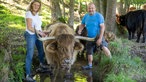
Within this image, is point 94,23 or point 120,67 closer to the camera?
point 120,67

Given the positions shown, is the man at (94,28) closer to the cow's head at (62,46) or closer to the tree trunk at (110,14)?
the cow's head at (62,46)

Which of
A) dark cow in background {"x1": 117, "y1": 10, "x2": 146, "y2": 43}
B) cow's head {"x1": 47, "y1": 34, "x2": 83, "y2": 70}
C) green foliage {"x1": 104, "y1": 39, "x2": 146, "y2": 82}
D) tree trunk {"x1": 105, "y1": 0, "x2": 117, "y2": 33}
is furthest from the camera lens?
dark cow in background {"x1": 117, "y1": 10, "x2": 146, "y2": 43}

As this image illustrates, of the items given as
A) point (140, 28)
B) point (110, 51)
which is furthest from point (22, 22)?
point (110, 51)

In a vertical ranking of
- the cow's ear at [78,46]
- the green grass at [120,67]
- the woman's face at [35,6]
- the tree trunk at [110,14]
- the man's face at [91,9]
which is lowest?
the green grass at [120,67]

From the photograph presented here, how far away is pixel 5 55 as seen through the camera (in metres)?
7.50

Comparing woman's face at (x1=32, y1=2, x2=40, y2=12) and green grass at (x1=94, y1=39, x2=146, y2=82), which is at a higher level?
woman's face at (x1=32, y1=2, x2=40, y2=12)

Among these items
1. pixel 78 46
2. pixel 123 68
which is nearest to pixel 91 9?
pixel 78 46

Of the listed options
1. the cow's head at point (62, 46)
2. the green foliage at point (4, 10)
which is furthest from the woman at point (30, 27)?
the green foliage at point (4, 10)

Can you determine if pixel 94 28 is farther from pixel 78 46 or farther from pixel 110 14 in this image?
pixel 110 14

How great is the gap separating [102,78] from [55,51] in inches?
61.4

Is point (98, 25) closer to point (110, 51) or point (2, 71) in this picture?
point (110, 51)

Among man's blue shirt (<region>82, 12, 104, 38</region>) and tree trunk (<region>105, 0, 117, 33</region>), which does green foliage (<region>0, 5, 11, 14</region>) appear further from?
man's blue shirt (<region>82, 12, 104, 38</region>)

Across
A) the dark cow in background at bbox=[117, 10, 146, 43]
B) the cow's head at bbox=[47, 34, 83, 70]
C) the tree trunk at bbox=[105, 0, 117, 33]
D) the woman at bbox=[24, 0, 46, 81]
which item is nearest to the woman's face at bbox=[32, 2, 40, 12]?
the woman at bbox=[24, 0, 46, 81]

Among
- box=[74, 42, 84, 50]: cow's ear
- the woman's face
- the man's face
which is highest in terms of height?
the woman's face
